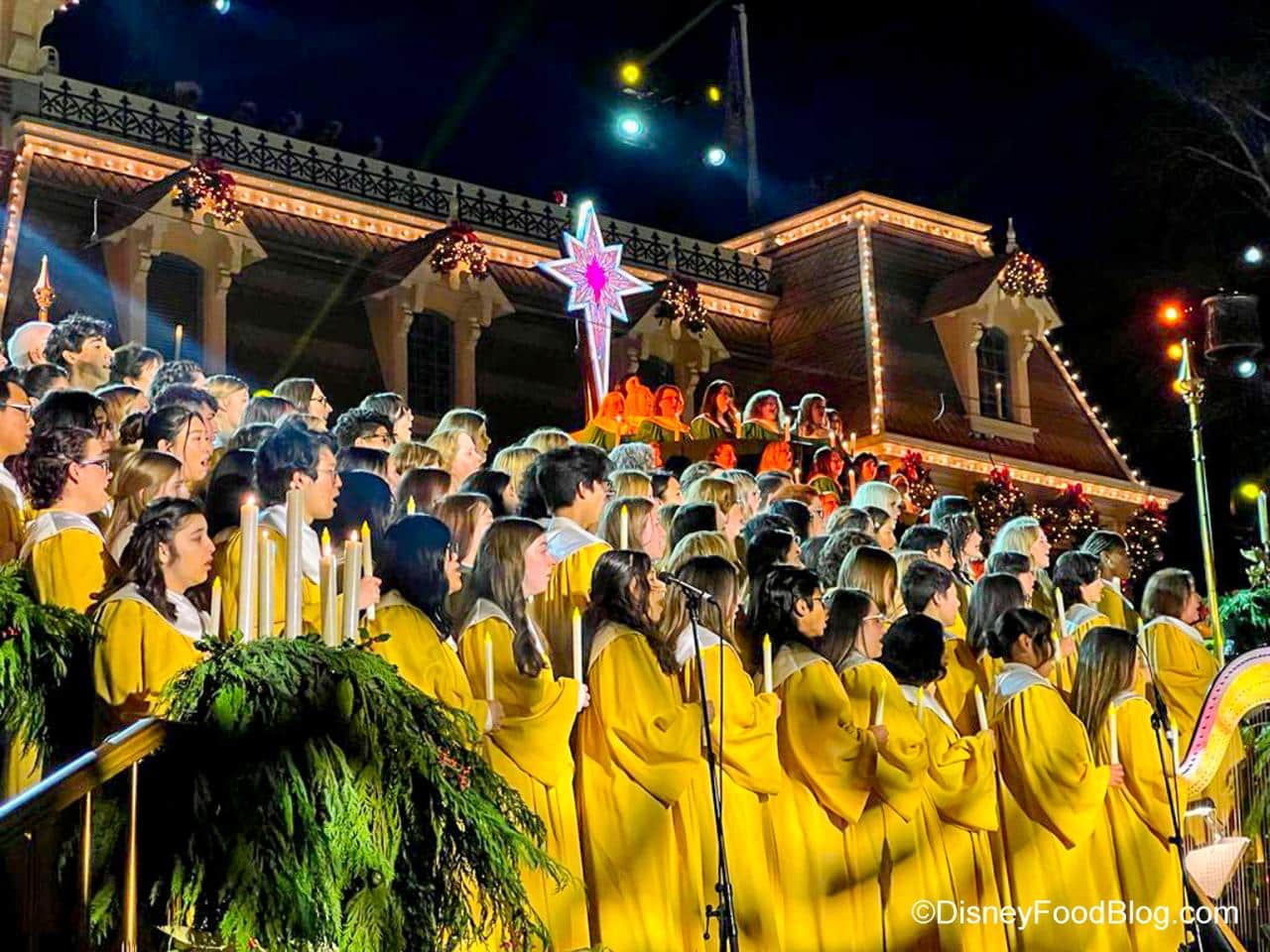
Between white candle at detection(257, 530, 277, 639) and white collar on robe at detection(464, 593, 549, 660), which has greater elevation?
white collar on robe at detection(464, 593, 549, 660)

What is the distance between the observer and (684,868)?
8578 millimetres

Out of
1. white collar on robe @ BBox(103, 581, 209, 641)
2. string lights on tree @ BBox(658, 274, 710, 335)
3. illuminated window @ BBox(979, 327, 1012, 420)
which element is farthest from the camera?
illuminated window @ BBox(979, 327, 1012, 420)

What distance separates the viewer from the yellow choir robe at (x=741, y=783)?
8578 mm

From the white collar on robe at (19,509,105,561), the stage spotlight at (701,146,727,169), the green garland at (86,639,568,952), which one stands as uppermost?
the stage spotlight at (701,146,727,169)

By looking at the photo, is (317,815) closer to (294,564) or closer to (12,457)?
(294,564)

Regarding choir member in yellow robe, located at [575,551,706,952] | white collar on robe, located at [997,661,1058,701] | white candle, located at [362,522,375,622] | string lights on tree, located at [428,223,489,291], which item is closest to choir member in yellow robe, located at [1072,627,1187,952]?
white collar on robe, located at [997,661,1058,701]

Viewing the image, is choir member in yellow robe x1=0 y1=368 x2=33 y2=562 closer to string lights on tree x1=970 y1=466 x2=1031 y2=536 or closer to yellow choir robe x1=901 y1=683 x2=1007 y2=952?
yellow choir robe x1=901 y1=683 x2=1007 y2=952

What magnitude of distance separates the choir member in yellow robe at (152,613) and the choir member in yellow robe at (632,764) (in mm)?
1976

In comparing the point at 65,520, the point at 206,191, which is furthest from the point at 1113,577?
the point at 206,191

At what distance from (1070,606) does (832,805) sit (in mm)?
3112

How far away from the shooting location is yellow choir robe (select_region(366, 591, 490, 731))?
24.8ft

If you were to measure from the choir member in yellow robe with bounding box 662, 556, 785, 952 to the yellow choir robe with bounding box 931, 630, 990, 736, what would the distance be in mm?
1739

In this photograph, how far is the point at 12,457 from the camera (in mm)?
8555

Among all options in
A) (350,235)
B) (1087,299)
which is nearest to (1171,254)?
(1087,299)
